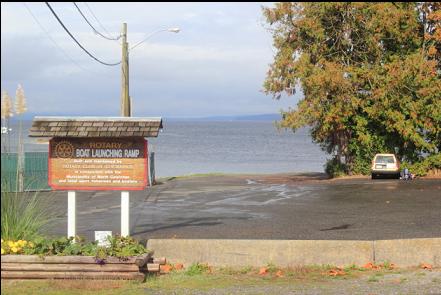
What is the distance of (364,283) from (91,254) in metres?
3.79

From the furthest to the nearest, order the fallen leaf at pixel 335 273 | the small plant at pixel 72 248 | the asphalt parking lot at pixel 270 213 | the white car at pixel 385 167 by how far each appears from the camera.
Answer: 1. the white car at pixel 385 167
2. the asphalt parking lot at pixel 270 213
3. the fallen leaf at pixel 335 273
4. the small plant at pixel 72 248

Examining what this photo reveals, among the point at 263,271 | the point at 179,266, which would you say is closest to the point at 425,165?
the point at 263,271

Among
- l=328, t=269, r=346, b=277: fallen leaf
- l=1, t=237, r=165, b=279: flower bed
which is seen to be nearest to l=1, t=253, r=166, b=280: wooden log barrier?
l=1, t=237, r=165, b=279: flower bed

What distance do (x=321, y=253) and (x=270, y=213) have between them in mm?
7364

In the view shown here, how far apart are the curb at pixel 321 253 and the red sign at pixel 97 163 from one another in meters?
1.58

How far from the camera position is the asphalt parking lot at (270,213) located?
13603 millimetres

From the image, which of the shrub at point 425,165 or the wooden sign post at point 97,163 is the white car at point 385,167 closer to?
the shrub at point 425,165

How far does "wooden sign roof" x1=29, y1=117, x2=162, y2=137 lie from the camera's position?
393 inches

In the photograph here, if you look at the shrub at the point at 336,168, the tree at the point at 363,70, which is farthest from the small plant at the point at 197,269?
the shrub at the point at 336,168

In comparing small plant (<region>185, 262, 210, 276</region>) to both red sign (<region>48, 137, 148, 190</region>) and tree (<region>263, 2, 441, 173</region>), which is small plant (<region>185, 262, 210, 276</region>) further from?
tree (<region>263, 2, 441, 173</region>)

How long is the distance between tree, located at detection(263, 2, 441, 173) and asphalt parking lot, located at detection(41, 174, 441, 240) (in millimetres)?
9502

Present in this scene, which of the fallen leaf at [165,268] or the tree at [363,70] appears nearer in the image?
the fallen leaf at [165,268]

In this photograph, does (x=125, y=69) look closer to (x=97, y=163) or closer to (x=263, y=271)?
(x=97, y=163)

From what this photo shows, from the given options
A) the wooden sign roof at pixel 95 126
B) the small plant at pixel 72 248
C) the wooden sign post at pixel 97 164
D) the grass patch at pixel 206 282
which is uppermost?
the wooden sign roof at pixel 95 126
